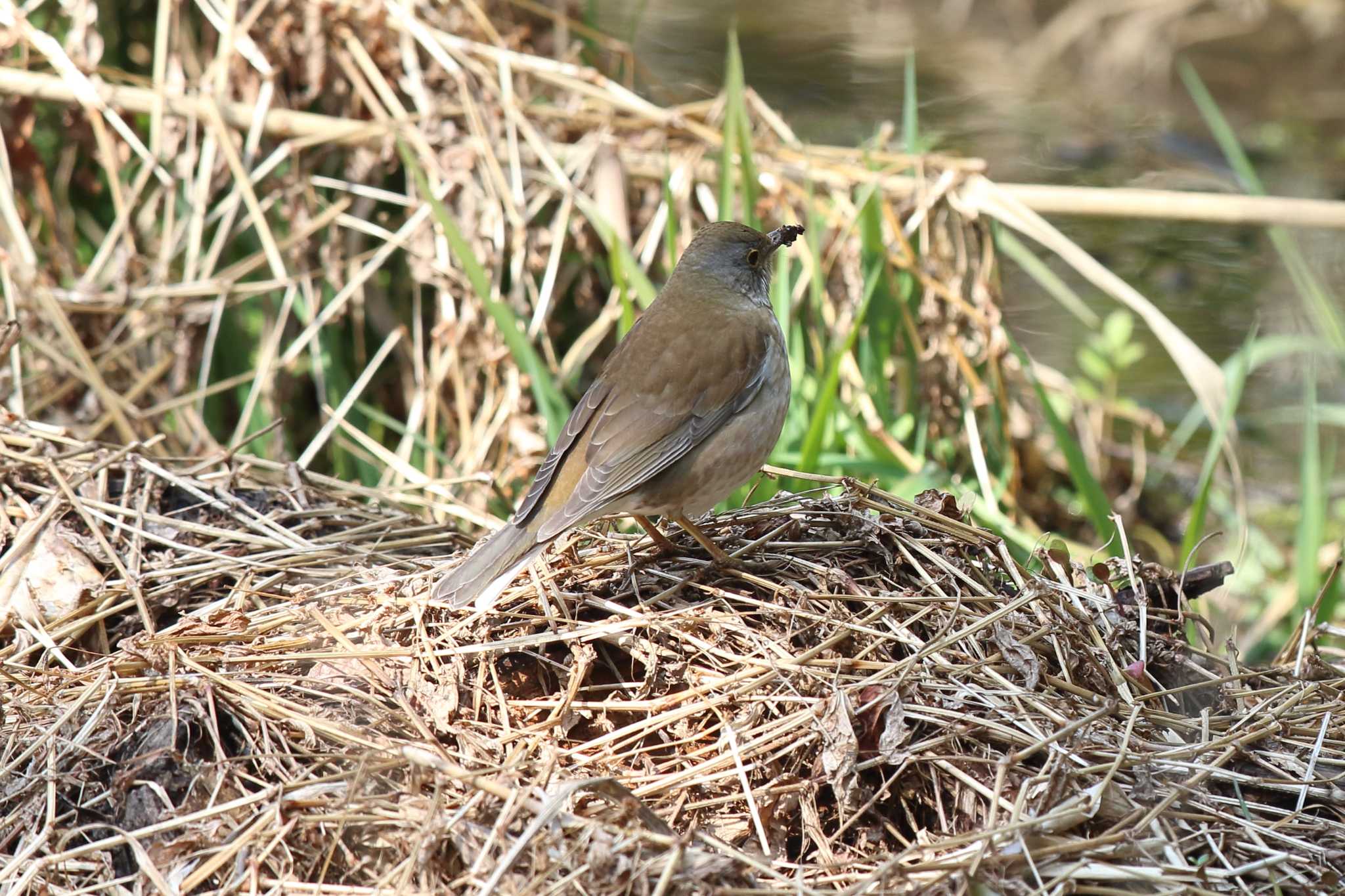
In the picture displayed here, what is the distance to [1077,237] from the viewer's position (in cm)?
790

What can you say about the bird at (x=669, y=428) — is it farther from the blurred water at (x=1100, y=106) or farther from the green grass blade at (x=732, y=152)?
the blurred water at (x=1100, y=106)

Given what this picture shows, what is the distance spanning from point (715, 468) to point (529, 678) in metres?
0.79

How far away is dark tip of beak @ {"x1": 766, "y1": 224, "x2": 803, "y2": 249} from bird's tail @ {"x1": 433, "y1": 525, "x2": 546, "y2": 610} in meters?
1.30

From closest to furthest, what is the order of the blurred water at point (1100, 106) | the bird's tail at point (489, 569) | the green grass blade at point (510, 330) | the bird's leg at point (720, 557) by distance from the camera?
the bird's tail at point (489, 569)
the bird's leg at point (720, 557)
the green grass blade at point (510, 330)
the blurred water at point (1100, 106)

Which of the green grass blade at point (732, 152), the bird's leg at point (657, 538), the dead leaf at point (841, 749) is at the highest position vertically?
the green grass blade at point (732, 152)

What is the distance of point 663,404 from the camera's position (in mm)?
3486

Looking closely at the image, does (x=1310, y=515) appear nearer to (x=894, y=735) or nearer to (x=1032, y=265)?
(x=1032, y=265)

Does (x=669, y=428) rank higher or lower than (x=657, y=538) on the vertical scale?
higher

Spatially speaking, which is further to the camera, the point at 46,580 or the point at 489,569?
the point at 46,580

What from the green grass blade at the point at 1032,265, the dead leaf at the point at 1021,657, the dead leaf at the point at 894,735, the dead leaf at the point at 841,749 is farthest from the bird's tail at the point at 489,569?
the green grass blade at the point at 1032,265

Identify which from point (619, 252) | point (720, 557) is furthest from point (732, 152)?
point (720, 557)

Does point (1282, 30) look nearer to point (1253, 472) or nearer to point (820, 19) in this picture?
point (820, 19)

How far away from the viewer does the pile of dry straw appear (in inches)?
92.7

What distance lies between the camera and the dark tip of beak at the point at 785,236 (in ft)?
12.8
